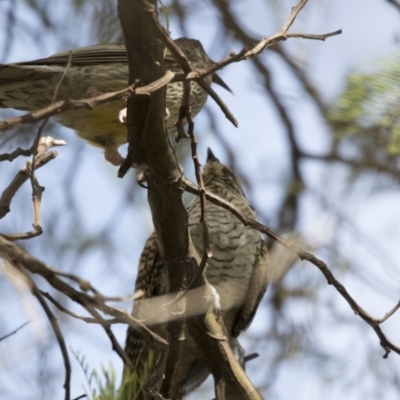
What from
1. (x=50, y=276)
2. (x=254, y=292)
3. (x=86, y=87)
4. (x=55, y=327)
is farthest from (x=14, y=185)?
(x=254, y=292)

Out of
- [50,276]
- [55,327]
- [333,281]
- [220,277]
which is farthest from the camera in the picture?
[220,277]

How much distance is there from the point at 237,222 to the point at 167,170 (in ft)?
5.84

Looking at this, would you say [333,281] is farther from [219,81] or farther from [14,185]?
[219,81]

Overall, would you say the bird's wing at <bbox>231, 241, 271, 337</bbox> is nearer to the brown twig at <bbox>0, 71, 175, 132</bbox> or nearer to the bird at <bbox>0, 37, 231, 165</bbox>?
the bird at <bbox>0, 37, 231, 165</bbox>

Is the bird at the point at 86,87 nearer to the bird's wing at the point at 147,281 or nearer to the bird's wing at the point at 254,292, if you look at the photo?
the bird's wing at the point at 147,281

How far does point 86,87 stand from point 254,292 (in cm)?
144

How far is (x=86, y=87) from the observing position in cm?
388

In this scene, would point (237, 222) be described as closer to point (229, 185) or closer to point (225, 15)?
point (229, 185)

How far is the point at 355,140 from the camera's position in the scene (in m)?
4.97

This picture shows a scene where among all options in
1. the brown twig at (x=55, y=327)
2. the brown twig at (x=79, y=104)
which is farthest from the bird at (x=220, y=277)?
the brown twig at (x=79, y=104)

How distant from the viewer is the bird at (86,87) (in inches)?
147

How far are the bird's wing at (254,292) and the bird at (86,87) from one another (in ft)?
2.94

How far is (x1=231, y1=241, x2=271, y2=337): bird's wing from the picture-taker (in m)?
4.60

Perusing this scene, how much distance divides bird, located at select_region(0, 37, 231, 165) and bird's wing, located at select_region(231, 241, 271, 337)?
35.3 inches
